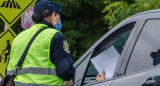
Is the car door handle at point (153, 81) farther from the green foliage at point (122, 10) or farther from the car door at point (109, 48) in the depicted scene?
the green foliage at point (122, 10)

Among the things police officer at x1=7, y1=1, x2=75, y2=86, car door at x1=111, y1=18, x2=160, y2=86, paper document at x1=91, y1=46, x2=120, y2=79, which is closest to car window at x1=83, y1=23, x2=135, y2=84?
paper document at x1=91, y1=46, x2=120, y2=79

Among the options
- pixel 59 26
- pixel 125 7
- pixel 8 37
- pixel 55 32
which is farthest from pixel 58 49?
pixel 125 7

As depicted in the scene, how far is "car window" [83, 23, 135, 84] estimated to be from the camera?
5.62m

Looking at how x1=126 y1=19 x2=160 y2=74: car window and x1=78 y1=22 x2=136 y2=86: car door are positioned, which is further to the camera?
x1=78 y1=22 x2=136 y2=86: car door

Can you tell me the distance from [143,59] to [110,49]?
28.3 inches

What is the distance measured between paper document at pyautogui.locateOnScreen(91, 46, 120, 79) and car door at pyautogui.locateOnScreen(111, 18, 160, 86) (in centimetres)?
31

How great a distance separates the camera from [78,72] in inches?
238

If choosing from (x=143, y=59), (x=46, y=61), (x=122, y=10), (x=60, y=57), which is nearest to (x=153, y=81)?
(x=143, y=59)

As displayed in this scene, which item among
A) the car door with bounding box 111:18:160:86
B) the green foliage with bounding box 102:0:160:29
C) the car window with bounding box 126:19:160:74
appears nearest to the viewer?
the car door with bounding box 111:18:160:86

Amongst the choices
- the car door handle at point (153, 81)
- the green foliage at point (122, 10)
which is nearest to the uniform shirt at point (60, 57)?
the car door handle at point (153, 81)

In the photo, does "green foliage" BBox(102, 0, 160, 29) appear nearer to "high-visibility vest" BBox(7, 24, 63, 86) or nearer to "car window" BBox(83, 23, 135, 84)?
"car window" BBox(83, 23, 135, 84)

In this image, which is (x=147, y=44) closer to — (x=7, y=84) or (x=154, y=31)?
(x=154, y=31)

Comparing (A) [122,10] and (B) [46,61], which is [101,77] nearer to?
(B) [46,61]

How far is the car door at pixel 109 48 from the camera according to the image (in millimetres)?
5574
